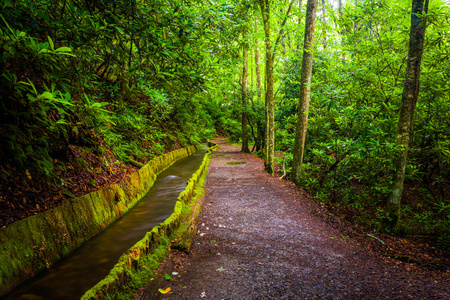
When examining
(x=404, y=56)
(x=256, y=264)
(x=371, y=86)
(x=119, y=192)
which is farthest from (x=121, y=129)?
(x=404, y=56)

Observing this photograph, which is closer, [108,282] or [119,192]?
[108,282]

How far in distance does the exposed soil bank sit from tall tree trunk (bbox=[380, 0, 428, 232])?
6.16 m

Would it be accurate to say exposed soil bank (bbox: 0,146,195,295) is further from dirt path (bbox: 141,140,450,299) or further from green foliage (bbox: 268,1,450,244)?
green foliage (bbox: 268,1,450,244)

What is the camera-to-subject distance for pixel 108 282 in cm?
268

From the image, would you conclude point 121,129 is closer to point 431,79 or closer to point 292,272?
point 292,272

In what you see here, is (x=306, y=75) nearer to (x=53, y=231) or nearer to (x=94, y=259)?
(x=94, y=259)

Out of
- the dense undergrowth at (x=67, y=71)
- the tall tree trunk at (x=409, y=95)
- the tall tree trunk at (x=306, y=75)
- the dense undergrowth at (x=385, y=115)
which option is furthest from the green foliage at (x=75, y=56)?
the tall tree trunk at (x=306, y=75)

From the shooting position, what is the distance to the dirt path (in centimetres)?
320

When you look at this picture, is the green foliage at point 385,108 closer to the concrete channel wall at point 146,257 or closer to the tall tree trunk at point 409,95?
the tall tree trunk at point 409,95

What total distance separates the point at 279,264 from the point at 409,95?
4.29m

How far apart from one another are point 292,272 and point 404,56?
6.07 metres

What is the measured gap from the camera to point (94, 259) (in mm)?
3951

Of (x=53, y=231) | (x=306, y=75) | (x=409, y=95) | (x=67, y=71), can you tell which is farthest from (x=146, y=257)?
(x=306, y=75)

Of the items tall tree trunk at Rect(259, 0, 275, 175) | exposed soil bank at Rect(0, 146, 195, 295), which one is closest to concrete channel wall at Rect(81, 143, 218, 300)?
exposed soil bank at Rect(0, 146, 195, 295)
